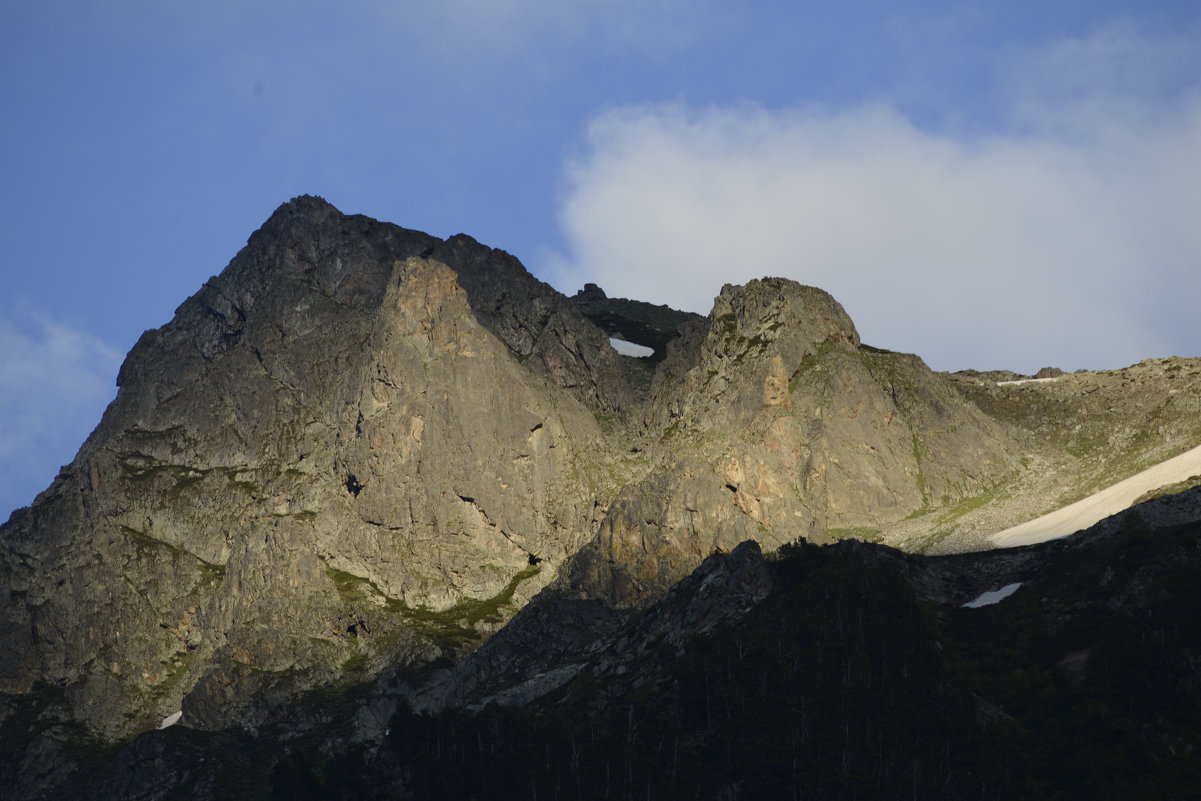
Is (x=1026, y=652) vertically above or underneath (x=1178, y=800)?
above

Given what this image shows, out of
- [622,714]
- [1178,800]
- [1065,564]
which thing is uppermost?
[1065,564]

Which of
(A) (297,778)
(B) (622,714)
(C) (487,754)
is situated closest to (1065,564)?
(B) (622,714)

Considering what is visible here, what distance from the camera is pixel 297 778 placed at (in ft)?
571

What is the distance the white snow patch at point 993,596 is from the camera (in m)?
185

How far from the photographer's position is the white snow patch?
185000 mm

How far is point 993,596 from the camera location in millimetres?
187125

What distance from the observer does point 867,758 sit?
486 feet

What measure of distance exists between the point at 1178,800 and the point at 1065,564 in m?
56.0

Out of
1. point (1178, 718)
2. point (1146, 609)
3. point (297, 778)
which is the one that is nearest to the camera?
point (1178, 718)

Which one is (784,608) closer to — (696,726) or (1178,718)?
(696,726)

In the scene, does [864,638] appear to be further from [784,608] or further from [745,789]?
[745,789]

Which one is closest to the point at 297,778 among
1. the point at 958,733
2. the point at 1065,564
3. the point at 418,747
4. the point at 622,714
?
the point at 418,747

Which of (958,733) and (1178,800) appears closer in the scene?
(1178,800)

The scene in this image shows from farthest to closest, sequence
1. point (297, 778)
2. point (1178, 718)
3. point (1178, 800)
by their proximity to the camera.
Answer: point (297, 778) → point (1178, 718) → point (1178, 800)
